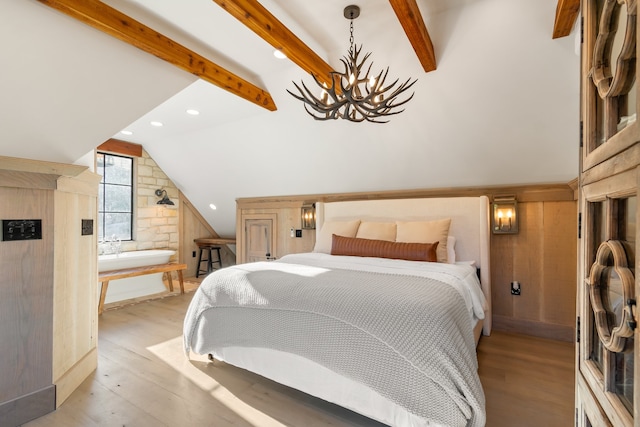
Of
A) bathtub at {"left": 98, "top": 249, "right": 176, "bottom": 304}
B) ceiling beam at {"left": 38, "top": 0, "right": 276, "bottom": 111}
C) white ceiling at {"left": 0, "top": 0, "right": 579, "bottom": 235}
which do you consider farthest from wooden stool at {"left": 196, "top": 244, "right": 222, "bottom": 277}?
ceiling beam at {"left": 38, "top": 0, "right": 276, "bottom": 111}

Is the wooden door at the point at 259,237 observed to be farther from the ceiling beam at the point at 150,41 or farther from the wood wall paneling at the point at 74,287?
the wood wall paneling at the point at 74,287

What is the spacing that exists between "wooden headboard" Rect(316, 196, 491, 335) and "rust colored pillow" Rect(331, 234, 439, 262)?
629 millimetres

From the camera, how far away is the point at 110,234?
15.5 ft

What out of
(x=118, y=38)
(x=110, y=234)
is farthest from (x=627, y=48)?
(x=110, y=234)

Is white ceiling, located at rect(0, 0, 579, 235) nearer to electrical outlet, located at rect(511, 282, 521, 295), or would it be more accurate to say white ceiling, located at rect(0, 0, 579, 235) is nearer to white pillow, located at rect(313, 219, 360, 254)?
white pillow, located at rect(313, 219, 360, 254)

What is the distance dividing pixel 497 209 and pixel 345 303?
92.4 inches

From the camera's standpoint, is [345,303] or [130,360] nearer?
[345,303]

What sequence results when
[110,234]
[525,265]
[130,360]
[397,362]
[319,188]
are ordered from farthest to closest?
[110,234] → [319,188] → [525,265] → [130,360] → [397,362]

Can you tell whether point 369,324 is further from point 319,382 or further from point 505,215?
point 505,215

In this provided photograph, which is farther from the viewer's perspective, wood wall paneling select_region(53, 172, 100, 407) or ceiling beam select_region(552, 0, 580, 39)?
wood wall paneling select_region(53, 172, 100, 407)

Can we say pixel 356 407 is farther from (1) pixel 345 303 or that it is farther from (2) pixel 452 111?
(2) pixel 452 111

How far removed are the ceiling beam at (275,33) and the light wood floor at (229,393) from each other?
2141 millimetres

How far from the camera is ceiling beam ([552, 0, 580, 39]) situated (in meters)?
1.79

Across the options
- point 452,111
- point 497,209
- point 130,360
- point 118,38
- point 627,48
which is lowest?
point 130,360
